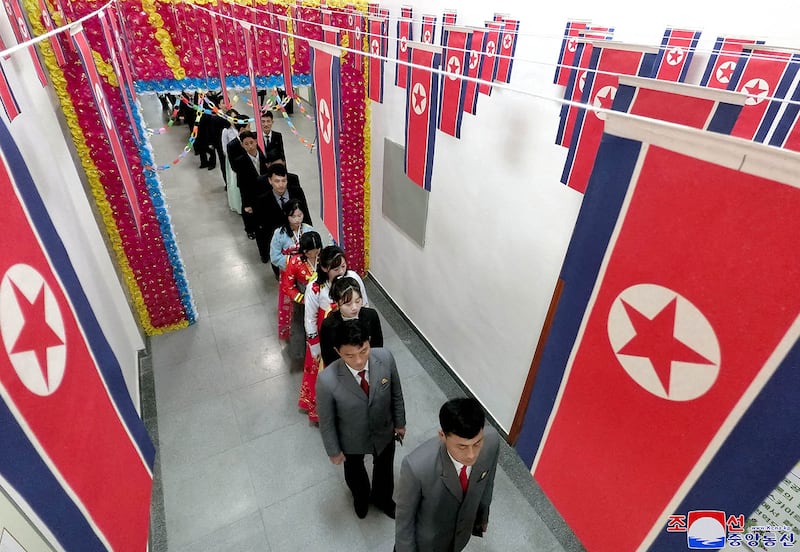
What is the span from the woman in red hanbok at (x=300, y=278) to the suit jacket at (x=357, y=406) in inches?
38.7

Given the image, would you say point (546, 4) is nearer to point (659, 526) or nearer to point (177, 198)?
point (659, 526)

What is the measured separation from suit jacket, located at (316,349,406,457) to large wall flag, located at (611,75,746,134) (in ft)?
4.83

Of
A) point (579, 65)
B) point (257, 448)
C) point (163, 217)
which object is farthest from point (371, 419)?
point (163, 217)

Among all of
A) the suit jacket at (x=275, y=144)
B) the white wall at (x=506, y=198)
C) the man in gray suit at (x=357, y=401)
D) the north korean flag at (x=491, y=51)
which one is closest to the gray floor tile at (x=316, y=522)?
the man in gray suit at (x=357, y=401)

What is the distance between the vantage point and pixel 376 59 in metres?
2.76

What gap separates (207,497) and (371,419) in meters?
1.39

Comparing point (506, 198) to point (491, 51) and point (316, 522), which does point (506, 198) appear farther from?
point (316, 522)

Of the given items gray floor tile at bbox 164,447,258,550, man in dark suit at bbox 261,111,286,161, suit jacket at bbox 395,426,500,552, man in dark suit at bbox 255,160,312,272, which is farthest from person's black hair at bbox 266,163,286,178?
suit jacket at bbox 395,426,500,552

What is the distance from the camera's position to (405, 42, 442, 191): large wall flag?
1751 millimetres

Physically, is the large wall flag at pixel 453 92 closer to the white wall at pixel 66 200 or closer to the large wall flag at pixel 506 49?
the large wall flag at pixel 506 49

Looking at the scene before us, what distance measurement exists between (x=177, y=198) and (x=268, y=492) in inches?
210

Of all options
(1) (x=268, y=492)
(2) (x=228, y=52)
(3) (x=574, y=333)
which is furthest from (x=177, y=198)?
(3) (x=574, y=333)

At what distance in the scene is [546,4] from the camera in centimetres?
202

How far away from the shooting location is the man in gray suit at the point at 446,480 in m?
1.39
